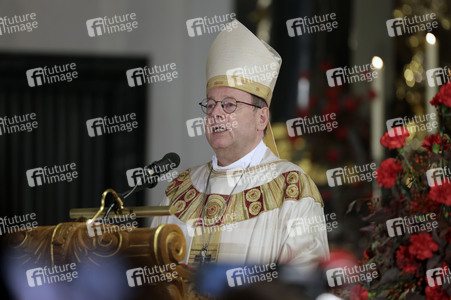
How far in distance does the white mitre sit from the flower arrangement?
1.97 feet

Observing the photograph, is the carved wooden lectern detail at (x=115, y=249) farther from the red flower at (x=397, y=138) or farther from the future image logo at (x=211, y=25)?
the future image logo at (x=211, y=25)

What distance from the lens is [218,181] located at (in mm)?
2818

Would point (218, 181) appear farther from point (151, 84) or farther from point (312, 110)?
point (312, 110)

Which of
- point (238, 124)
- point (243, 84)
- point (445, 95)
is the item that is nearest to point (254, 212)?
point (238, 124)

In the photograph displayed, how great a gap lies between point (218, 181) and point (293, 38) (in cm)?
231

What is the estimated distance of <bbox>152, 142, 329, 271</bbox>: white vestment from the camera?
8.57 ft

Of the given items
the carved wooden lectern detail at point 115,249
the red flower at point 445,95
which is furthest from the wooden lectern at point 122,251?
the red flower at point 445,95

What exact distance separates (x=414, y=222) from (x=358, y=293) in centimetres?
28

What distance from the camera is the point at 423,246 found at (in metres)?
2.19

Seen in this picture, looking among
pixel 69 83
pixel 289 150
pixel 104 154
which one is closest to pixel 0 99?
pixel 69 83

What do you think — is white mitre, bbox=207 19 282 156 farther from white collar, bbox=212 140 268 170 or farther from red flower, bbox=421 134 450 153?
red flower, bbox=421 134 450 153

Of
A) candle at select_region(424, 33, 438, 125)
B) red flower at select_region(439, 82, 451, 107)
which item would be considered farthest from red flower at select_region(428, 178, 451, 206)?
candle at select_region(424, 33, 438, 125)

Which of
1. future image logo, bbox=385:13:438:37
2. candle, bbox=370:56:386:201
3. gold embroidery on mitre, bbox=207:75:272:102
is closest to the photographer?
gold embroidery on mitre, bbox=207:75:272:102

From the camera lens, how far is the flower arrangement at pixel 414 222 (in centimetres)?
220
